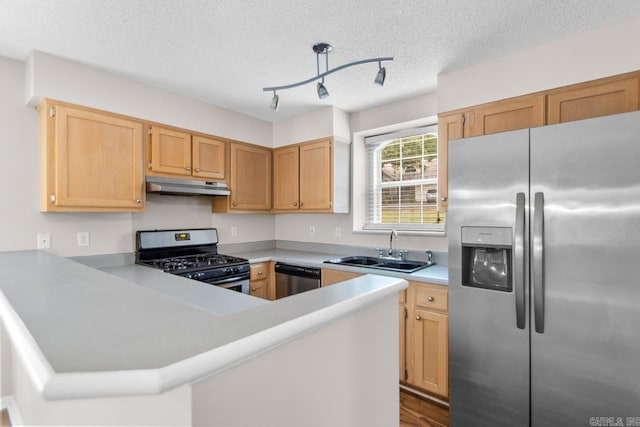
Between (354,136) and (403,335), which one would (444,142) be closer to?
(354,136)

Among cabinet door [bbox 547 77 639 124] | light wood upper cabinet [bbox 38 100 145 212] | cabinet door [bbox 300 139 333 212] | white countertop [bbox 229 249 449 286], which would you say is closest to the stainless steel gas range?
white countertop [bbox 229 249 449 286]

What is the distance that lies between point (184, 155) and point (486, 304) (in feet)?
8.90

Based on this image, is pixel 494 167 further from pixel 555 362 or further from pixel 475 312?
pixel 555 362

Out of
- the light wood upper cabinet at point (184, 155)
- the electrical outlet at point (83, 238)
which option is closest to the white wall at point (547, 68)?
the light wood upper cabinet at point (184, 155)

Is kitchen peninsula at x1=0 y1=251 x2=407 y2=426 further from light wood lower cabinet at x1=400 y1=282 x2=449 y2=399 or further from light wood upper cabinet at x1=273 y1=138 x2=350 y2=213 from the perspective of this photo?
light wood upper cabinet at x1=273 y1=138 x2=350 y2=213

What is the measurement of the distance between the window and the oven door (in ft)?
4.70

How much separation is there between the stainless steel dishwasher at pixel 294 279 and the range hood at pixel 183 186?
962mm

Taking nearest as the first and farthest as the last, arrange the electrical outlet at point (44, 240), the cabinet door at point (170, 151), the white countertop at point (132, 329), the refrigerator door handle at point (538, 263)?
the white countertop at point (132, 329) < the refrigerator door handle at point (538, 263) < the electrical outlet at point (44, 240) < the cabinet door at point (170, 151)

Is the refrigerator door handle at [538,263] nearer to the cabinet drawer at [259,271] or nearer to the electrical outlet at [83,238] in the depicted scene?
the cabinet drawer at [259,271]

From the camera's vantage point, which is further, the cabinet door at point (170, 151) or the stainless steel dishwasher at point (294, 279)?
the stainless steel dishwasher at point (294, 279)

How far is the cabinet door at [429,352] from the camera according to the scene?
88.0 inches

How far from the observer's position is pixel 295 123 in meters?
3.62

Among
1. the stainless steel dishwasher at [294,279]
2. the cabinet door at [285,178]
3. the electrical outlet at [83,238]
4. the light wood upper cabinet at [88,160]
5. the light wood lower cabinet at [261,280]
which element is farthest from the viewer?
the cabinet door at [285,178]

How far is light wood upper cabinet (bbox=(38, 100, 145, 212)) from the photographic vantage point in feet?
7.31
